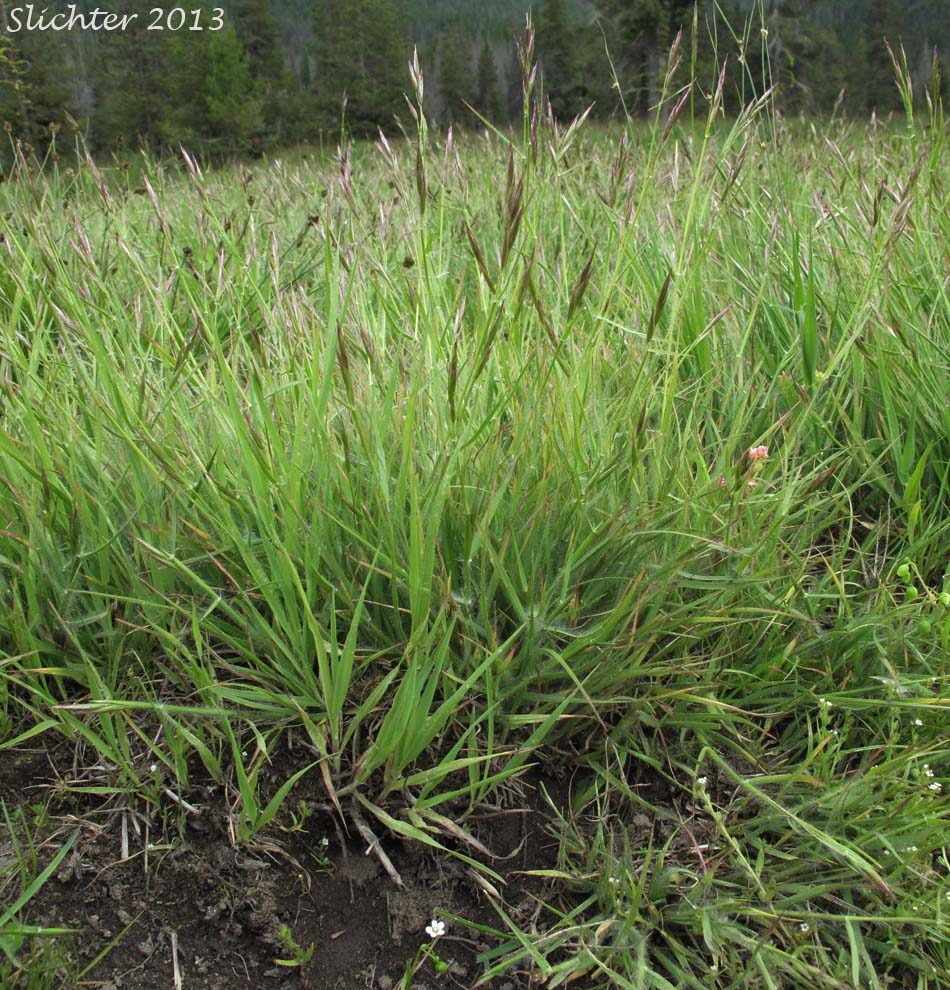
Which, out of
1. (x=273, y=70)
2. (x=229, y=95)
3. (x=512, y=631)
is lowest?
(x=512, y=631)

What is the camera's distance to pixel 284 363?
1.63 metres

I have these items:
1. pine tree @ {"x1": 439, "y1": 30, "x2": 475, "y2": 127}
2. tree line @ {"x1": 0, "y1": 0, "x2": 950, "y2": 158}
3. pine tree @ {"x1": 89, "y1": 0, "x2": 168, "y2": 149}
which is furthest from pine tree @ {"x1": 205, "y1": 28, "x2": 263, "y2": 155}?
pine tree @ {"x1": 439, "y1": 30, "x2": 475, "y2": 127}

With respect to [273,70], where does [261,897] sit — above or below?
below

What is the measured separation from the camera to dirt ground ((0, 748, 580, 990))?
1.15 m

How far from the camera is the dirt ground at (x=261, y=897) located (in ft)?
3.77

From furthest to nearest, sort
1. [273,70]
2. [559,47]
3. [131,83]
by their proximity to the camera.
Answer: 1. [559,47]
2. [273,70]
3. [131,83]

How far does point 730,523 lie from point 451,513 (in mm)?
455

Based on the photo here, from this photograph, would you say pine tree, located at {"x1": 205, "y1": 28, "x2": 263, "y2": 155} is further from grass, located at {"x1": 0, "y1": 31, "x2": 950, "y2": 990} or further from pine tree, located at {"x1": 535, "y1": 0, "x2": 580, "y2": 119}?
grass, located at {"x1": 0, "y1": 31, "x2": 950, "y2": 990}

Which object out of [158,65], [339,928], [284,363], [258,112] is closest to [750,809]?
[339,928]

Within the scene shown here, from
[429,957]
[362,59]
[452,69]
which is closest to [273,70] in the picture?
[362,59]

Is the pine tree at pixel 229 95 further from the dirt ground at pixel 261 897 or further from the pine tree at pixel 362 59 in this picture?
the dirt ground at pixel 261 897

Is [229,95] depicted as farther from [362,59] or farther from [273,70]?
[273,70]

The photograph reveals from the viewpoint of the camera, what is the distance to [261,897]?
1.20 m

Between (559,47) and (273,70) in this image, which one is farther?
(559,47)
